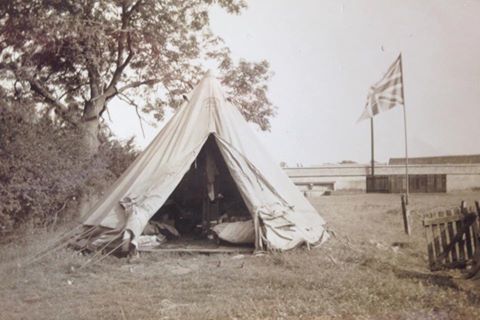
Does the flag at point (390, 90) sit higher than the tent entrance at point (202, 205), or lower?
higher

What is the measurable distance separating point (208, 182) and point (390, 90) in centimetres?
485

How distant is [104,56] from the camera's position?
11.4 meters

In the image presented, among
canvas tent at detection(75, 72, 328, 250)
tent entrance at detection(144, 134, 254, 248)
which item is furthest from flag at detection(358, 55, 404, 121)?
tent entrance at detection(144, 134, 254, 248)

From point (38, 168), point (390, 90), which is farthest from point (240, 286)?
point (390, 90)

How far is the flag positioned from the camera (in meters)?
9.86

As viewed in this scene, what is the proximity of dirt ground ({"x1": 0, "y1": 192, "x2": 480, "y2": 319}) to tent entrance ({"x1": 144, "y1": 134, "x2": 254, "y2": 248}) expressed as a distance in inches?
70.3

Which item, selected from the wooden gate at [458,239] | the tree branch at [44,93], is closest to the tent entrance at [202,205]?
the wooden gate at [458,239]

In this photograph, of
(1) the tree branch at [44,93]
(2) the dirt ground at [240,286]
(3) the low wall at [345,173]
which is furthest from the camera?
(3) the low wall at [345,173]

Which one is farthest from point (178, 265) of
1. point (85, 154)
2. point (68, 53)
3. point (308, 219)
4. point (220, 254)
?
point (68, 53)

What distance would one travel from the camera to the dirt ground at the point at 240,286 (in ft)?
12.6

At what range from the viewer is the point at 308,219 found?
7398mm

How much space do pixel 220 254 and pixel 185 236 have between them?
2.15m

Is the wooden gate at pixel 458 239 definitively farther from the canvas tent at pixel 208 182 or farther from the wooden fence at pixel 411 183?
the wooden fence at pixel 411 183

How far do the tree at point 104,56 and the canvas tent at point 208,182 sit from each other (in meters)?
3.21
